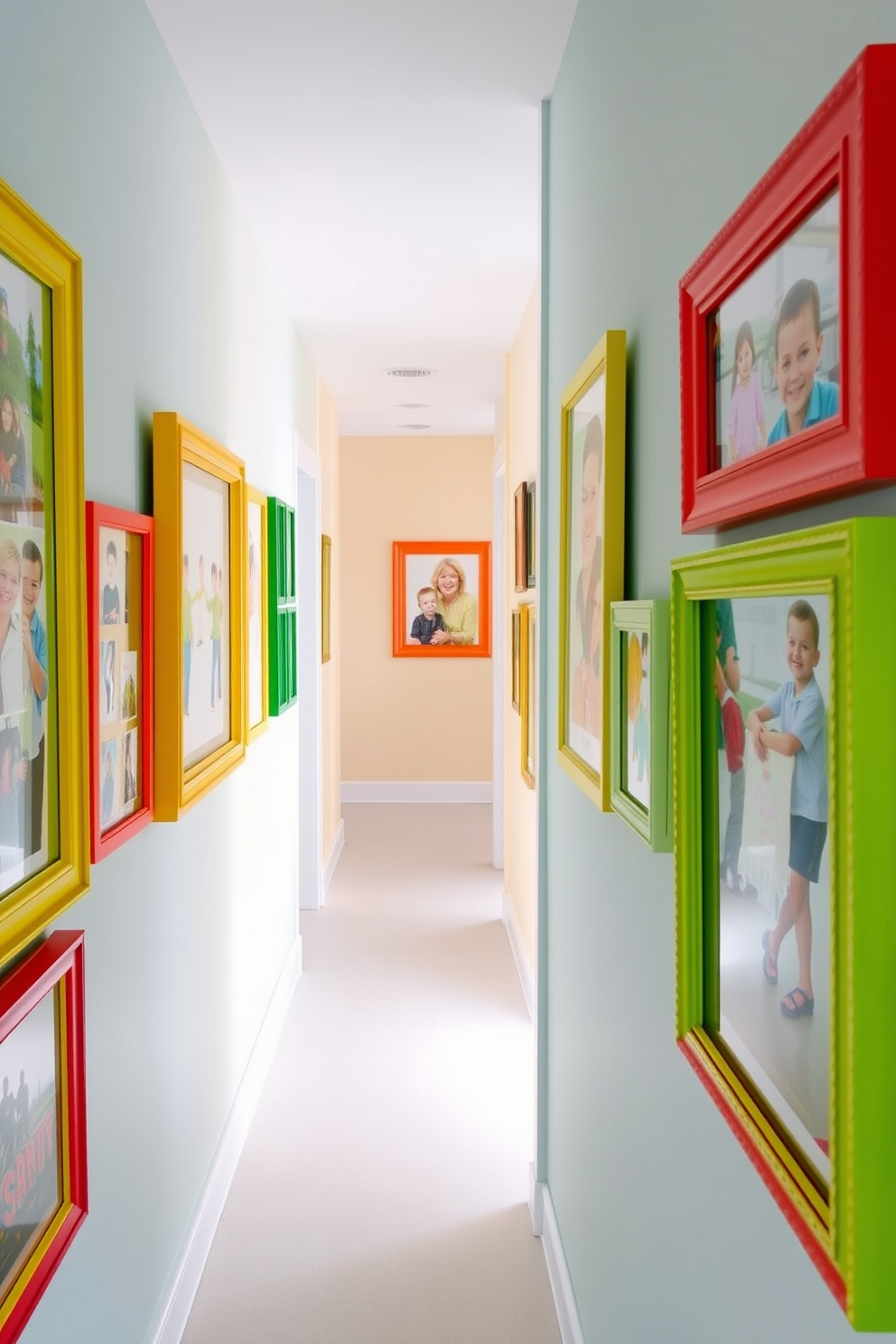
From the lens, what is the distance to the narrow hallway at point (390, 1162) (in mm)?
2395

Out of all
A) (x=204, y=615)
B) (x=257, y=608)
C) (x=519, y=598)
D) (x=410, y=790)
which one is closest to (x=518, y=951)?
(x=519, y=598)

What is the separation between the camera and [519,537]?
4.42 metres

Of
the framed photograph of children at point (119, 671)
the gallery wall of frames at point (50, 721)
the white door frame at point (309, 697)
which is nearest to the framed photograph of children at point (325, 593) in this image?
the white door frame at point (309, 697)

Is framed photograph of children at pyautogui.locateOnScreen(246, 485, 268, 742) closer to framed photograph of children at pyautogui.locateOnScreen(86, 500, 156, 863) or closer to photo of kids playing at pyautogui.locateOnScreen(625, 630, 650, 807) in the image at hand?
framed photograph of children at pyautogui.locateOnScreen(86, 500, 156, 863)

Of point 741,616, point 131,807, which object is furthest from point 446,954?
point 741,616

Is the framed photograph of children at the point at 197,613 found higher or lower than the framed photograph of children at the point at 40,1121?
higher

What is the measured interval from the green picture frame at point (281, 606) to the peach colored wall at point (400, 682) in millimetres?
3957

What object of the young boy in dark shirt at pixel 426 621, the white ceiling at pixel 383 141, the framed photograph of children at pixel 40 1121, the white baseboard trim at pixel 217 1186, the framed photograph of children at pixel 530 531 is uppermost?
the white ceiling at pixel 383 141

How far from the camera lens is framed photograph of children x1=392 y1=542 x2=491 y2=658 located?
8367 millimetres

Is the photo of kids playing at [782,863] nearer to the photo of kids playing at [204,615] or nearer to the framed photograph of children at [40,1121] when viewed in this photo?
the framed photograph of children at [40,1121]

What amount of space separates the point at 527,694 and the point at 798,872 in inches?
137

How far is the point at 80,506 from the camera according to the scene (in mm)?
1515

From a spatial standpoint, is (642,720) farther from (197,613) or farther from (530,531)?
(530,531)

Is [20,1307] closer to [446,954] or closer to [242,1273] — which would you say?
[242,1273]
